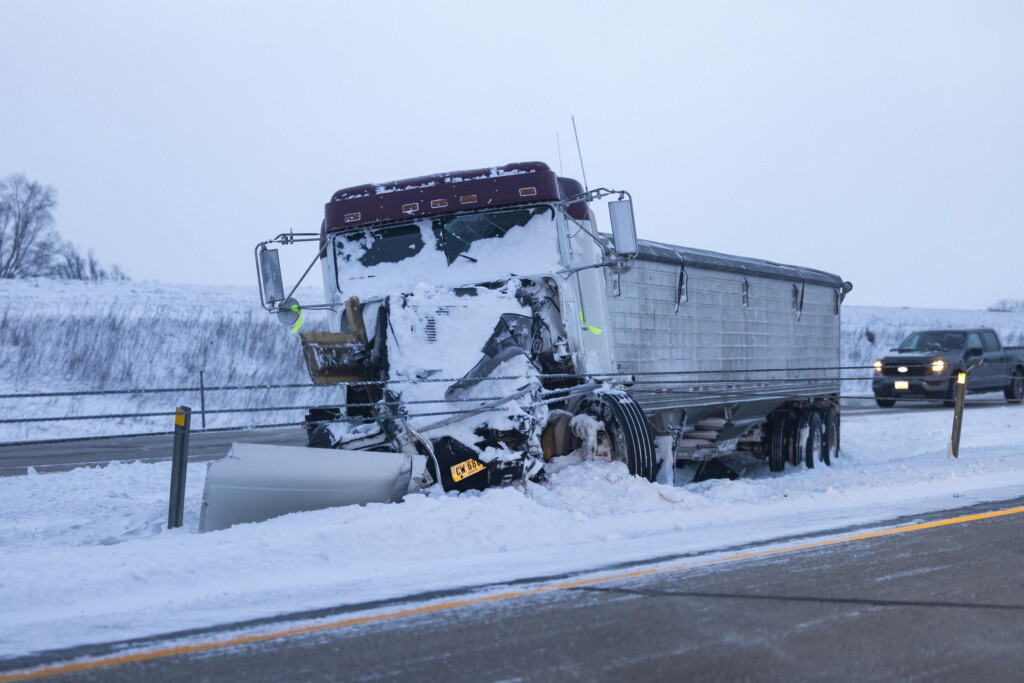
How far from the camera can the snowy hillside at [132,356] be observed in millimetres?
29328

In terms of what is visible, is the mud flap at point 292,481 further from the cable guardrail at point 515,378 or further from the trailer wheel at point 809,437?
the trailer wheel at point 809,437

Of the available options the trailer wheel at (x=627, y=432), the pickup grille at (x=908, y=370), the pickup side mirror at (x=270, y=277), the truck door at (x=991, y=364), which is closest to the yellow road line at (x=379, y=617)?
the trailer wheel at (x=627, y=432)

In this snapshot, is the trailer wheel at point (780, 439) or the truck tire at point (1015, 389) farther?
the truck tire at point (1015, 389)

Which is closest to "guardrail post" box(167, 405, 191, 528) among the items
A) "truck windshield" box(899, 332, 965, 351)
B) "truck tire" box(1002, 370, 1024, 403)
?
"truck windshield" box(899, 332, 965, 351)

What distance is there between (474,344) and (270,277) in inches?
97.6

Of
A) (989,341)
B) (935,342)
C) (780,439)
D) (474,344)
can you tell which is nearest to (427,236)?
(474,344)

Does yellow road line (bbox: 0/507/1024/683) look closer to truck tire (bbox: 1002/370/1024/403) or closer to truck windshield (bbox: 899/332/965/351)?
truck windshield (bbox: 899/332/965/351)

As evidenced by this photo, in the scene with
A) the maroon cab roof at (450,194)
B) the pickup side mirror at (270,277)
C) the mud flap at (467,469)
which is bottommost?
the mud flap at (467,469)

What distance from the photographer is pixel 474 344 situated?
32.2 feet

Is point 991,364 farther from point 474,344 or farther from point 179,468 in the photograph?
point 179,468

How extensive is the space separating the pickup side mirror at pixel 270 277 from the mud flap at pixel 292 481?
287cm

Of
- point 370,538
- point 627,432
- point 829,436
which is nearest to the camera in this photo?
point 370,538

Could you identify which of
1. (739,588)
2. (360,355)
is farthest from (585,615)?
(360,355)

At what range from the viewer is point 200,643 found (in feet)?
16.3
